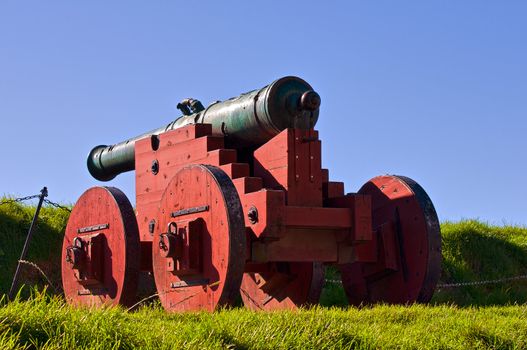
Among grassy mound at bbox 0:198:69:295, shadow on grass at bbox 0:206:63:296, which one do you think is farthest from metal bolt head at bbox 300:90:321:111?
grassy mound at bbox 0:198:69:295

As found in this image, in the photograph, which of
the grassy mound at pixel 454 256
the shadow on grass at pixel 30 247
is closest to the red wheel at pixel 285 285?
the grassy mound at pixel 454 256

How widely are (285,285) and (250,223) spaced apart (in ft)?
4.23

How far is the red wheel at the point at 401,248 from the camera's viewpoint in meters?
8.20

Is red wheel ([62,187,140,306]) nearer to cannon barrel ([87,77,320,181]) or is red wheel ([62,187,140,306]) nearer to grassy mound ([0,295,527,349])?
cannon barrel ([87,77,320,181])

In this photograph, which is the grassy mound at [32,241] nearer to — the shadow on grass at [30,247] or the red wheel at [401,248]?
the shadow on grass at [30,247]

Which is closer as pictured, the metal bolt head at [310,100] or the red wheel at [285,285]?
the metal bolt head at [310,100]

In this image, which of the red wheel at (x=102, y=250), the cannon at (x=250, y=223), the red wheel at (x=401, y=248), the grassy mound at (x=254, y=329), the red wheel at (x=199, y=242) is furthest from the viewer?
the red wheel at (x=102, y=250)

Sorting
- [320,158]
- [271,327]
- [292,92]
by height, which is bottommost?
[271,327]

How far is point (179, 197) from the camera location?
7.82 meters

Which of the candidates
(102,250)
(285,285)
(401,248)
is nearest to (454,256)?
(401,248)

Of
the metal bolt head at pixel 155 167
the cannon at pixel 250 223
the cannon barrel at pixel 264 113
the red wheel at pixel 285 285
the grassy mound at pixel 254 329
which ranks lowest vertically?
the grassy mound at pixel 254 329

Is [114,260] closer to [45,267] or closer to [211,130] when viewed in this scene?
[211,130]

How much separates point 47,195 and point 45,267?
3.08 meters

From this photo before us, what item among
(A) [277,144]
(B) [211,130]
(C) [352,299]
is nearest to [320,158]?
(A) [277,144]
